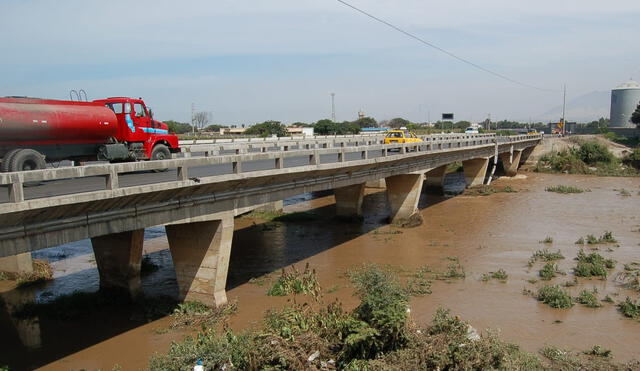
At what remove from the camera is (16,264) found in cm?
1661

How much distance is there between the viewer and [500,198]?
115 ft

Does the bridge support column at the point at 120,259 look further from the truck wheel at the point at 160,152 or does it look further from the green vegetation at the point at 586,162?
the green vegetation at the point at 586,162

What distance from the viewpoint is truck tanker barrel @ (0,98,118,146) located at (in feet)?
37.8

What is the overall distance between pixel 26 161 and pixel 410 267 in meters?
12.5

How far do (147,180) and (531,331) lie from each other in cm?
1026

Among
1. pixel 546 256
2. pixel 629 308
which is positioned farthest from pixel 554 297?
pixel 546 256

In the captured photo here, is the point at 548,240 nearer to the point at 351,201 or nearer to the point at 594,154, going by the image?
the point at 351,201

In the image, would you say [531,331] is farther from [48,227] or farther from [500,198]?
[500,198]

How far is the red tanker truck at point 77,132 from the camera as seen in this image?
11.4 m

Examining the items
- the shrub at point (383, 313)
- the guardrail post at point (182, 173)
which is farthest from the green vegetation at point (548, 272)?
the guardrail post at point (182, 173)

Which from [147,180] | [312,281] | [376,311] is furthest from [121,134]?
[376,311]

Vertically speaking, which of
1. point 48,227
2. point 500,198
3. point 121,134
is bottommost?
point 500,198

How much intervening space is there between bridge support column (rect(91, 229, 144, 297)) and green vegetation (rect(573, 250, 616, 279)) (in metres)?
14.2

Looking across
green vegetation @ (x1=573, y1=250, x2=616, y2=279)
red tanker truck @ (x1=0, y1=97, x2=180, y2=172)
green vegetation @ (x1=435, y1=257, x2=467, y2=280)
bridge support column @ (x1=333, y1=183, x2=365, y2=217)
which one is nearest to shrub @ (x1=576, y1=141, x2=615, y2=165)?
bridge support column @ (x1=333, y1=183, x2=365, y2=217)
